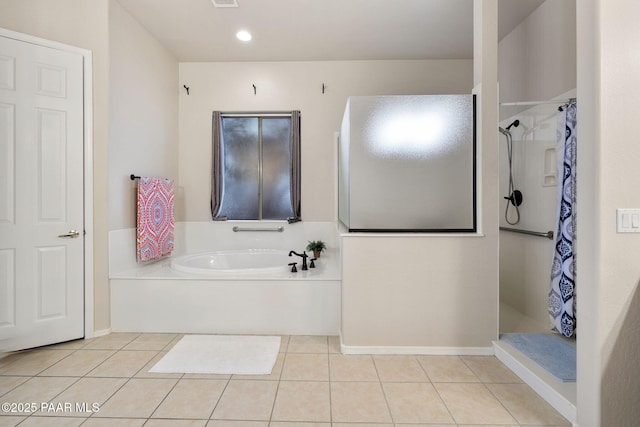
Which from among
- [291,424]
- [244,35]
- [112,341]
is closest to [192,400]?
[291,424]

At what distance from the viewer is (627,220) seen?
1312 mm

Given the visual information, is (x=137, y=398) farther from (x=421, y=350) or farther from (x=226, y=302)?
(x=421, y=350)

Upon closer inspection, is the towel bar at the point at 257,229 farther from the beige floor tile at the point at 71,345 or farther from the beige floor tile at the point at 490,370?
the beige floor tile at the point at 490,370

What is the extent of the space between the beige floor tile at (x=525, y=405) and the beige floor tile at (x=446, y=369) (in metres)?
0.15

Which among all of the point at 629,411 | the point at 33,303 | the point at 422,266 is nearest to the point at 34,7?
the point at 33,303

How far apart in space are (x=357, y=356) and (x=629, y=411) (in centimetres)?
138

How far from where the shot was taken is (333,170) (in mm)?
3734

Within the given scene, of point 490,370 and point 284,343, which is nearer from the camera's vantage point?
point 490,370

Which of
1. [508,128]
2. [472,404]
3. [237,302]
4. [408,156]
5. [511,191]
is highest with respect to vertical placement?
[508,128]

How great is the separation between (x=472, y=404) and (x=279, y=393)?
1046mm

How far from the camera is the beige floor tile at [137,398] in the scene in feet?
5.29

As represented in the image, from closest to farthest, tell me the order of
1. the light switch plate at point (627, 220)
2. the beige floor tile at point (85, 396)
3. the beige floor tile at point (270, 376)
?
the light switch plate at point (627, 220), the beige floor tile at point (85, 396), the beige floor tile at point (270, 376)

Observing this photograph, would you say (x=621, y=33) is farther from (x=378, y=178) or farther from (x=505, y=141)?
(x=505, y=141)

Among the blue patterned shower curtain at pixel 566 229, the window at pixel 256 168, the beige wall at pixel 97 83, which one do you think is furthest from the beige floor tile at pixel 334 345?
the beige wall at pixel 97 83
